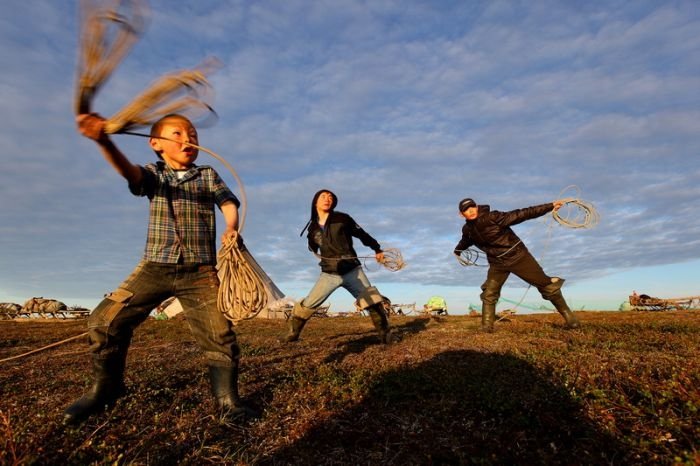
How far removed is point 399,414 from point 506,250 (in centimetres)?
684

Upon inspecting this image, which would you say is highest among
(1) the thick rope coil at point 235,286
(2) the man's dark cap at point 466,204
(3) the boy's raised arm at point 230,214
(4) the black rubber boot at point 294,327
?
(2) the man's dark cap at point 466,204

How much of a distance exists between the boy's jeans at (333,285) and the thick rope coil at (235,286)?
13.8 feet

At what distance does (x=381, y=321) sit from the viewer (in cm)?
869

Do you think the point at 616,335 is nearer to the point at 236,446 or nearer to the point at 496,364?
the point at 496,364

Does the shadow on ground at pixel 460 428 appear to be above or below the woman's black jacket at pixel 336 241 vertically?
below

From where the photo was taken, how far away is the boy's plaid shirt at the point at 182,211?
425 centimetres

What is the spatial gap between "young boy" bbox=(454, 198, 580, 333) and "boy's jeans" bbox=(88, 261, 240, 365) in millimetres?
7304

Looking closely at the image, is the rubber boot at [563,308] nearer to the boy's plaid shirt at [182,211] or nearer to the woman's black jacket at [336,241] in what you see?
the woman's black jacket at [336,241]

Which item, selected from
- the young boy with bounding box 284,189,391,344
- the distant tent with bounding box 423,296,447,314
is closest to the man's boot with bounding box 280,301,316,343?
the young boy with bounding box 284,189,391,344

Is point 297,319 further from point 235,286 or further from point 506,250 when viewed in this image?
point 506,250

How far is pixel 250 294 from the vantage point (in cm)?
426

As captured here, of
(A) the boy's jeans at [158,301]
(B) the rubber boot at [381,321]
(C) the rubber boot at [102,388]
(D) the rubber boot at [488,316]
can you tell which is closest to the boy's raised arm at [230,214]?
(A) the boy's jeans at [158,301]

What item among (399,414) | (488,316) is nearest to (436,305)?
(488,316)

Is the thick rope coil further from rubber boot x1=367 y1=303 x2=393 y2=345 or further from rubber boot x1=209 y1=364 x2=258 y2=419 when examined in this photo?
rubber boot x1=367 y1=303 x2=393 y2=345
